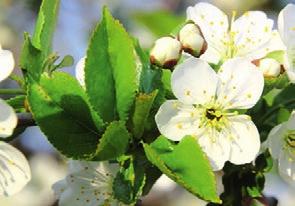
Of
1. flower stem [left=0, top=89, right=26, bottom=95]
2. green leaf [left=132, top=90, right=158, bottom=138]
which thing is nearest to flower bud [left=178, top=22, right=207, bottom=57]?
green leaf [left=132, top=90, right=158, bottom=138]

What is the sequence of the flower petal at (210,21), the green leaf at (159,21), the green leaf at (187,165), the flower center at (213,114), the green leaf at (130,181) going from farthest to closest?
the green leaf at (159,21)
the flower petal at (210,21)
the flower center at (213,114)
the green leaf at (130,181)
the green leaf at (187,165)

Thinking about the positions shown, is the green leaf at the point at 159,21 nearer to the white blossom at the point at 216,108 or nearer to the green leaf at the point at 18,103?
the white blossom at the point at 216,108

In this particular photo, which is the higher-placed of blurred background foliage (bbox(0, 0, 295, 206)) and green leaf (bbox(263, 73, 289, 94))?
green leaf (bbox(263, 73, 289, 94))

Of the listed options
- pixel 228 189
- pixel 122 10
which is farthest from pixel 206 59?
pixel 122 10

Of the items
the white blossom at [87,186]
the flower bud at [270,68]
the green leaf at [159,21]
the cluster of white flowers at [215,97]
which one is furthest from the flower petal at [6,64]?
the green leaf at [159,21]

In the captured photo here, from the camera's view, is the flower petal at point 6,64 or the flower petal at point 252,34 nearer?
the flower petal at point 6,64

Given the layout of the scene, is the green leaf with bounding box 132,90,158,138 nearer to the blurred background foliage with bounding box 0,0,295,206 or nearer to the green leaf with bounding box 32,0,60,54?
the green leaf with bounding box 32,0,60,54

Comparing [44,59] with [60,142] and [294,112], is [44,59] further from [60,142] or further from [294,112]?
[294,112]
